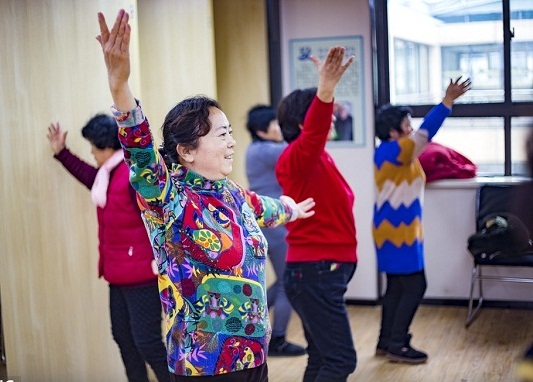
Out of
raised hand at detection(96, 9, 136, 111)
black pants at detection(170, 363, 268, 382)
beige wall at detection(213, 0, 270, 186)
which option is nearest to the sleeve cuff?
raised hand at detection(96, 9, 136, 111)

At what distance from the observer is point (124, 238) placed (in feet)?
11.6

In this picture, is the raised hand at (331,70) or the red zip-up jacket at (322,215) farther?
the red zip-up jacket at (322,215)

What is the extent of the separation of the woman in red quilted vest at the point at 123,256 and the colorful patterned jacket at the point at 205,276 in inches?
52.9

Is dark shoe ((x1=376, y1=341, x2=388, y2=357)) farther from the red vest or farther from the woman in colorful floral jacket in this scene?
the woman in colorful floral jacket

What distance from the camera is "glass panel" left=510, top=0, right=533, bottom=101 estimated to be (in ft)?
17.5

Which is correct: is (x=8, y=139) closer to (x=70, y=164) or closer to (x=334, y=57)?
(x=70, y=164)

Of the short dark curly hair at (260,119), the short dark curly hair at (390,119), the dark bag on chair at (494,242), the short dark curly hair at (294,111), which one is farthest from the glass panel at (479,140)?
the short dark curly hair at (294,111)

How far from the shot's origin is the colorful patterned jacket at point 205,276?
6.95ft

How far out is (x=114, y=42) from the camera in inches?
72.9

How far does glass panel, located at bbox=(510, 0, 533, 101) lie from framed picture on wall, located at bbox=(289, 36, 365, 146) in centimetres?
98

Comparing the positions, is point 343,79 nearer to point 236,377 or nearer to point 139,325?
point 139,325

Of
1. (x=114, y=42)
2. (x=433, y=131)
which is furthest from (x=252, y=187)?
(x=114, y=42)

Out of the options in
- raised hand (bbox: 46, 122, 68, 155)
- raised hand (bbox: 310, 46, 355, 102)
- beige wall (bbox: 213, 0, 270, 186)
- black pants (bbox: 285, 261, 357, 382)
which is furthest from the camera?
beige wall (bbox: 213, 0, 270, 186)

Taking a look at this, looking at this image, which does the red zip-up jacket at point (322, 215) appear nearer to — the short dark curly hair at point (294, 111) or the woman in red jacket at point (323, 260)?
the woman in red jacket at point (323, 260)
